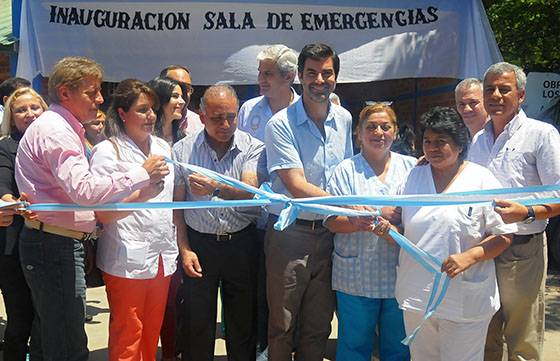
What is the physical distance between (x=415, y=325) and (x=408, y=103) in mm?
5653

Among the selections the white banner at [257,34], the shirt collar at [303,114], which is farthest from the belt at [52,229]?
the white banner at [257,34]

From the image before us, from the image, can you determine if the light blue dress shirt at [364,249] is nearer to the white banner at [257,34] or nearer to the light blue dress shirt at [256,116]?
the light blue dress shirt at [256,116]

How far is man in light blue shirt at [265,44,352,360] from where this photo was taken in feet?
11.7

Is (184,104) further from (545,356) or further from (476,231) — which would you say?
(545,356)

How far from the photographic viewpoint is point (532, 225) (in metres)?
3.58

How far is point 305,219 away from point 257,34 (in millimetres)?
3261

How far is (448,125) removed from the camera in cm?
313

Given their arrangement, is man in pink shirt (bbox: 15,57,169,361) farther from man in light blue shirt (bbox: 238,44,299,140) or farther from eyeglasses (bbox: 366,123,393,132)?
man in light blue shirt (bbox: 238,44,299,140)

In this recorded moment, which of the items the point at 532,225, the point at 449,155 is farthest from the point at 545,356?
the point at 449,155

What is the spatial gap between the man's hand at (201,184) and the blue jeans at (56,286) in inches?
28.6

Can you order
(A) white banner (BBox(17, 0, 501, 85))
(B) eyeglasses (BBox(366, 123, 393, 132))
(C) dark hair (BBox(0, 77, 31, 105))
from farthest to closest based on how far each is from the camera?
(A) white banner (BBox(17, 0, 501, 85)) → (C) dark hair (BBox(0, 77, 31, 105)) → (B) eyeglasses (BBox(366, 123, 393, 132))

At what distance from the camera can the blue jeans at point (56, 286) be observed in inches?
122

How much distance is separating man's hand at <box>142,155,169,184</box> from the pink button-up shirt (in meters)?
0.04

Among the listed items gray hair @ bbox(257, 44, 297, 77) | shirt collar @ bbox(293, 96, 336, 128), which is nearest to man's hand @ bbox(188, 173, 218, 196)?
shirt collar @ bbox(293, 96, 336, 128)
